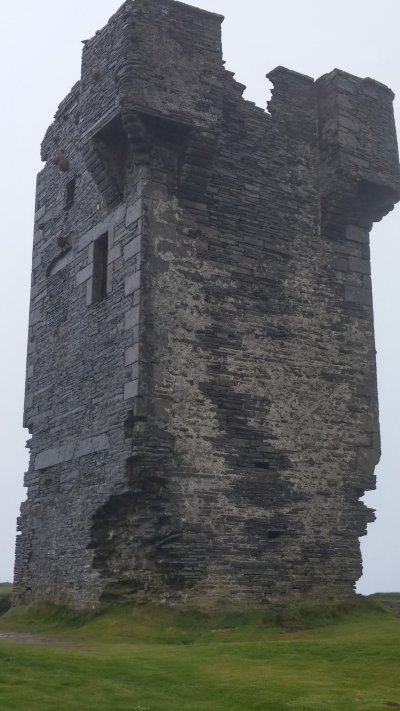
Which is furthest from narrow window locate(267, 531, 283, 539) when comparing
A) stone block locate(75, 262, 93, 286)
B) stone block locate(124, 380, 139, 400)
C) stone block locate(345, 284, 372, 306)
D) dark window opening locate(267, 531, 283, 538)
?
stone block locate(75, 262, 93, 286)

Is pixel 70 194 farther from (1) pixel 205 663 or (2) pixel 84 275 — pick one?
(1) pixel 205 663

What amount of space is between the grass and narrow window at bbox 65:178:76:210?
311 inches

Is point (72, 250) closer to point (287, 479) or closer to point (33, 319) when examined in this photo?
point (33, 319)

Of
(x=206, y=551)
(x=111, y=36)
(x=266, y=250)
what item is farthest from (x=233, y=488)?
(x=111, y=36)

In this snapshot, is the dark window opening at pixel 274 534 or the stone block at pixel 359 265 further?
the stone block at pixel 359 265

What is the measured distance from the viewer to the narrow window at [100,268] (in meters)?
15.6

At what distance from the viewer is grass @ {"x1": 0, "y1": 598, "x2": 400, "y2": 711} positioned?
802 cm

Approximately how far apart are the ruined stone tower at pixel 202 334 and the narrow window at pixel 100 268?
1.3 inches

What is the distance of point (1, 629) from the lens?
1484 cm

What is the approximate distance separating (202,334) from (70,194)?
498 centimetres

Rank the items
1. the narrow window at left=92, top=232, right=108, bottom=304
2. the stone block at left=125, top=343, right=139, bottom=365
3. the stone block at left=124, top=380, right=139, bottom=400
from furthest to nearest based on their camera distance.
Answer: the narrow window at left=92, top=232, right=108, bottom=304
the stone block at left=125, top=343, right=139, bottom=365
the stone block at left=124, top=380, right=139, bottom=400

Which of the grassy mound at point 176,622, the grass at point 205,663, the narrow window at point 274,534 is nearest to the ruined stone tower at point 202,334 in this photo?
the narrow window at point 274,534

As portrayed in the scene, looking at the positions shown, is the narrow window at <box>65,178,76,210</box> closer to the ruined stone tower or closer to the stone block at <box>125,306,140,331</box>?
the ruined stone tower

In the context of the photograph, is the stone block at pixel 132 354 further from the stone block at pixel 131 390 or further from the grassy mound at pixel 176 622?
the grassy mound at pixel 176 622
